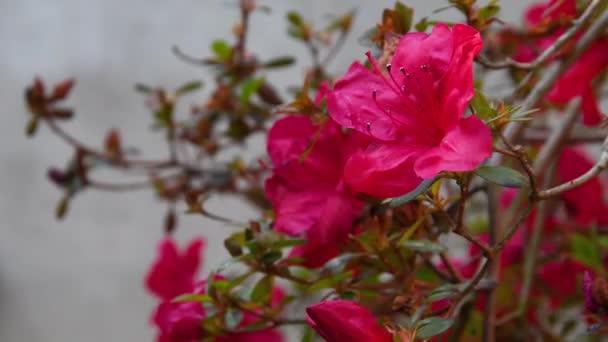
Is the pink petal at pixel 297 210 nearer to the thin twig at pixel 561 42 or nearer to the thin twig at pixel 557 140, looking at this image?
the thin twig at pixel 561 42

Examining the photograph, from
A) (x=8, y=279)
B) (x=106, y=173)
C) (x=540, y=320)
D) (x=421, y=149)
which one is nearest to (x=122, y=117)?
(x=106, y=173)

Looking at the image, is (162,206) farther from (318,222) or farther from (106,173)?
(318,222)

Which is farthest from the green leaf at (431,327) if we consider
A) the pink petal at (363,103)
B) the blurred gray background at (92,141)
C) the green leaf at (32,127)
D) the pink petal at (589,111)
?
the blurred gray background at (92,141)

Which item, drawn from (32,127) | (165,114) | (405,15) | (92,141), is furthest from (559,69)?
(92,141)

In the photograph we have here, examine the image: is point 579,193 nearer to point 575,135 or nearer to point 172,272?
point 575,135

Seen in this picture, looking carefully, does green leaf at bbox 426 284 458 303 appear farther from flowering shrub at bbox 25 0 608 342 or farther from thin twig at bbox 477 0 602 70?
thin twig at bbox 477 0 602 70

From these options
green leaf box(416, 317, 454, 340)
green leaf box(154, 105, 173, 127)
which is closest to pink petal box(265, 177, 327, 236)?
green leaf box(416, 317, 454, 340)
